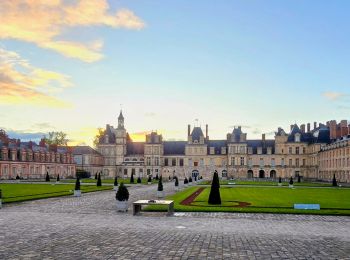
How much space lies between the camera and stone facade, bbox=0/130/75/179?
77750mm

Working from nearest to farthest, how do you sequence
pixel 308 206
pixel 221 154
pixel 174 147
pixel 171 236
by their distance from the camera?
1. pixel 171 236
2. pixel 308 206
3. pixel 221 154
4. pixel 174 147

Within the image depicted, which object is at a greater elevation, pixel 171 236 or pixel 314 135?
pixel 314 135

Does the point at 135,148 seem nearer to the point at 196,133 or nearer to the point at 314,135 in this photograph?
the point at 196,133

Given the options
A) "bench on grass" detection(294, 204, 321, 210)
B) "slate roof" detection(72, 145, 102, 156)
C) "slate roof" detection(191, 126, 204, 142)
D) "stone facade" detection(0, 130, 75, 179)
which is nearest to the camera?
"bench on grass" detection(294, 204, 321, 210)

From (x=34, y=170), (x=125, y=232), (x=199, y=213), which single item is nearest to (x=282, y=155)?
(x=34, y=170)

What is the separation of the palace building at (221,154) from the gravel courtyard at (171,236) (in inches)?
3163

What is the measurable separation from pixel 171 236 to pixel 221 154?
315ft

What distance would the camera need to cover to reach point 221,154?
108562mm

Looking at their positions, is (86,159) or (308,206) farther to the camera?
(86,159)

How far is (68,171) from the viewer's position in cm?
9919

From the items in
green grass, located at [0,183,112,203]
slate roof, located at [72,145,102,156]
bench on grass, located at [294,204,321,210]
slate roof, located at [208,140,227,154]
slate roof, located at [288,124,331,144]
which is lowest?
green grass, located at [0,183,112,203]

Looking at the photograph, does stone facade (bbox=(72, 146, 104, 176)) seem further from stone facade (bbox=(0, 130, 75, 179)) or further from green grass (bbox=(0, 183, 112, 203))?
green grass (bbox=(0, 183, 112, 203))

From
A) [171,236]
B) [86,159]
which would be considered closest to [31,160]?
[86,159]

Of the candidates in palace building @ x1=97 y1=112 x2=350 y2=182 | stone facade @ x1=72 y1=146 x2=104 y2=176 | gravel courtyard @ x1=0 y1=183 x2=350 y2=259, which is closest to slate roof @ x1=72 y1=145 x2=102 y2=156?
stone facade @ x1=72 y1=146 x2=104 y2=176
